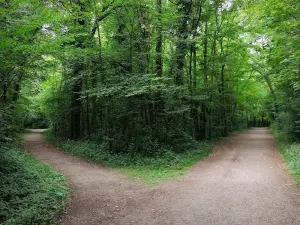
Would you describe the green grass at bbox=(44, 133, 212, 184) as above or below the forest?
below

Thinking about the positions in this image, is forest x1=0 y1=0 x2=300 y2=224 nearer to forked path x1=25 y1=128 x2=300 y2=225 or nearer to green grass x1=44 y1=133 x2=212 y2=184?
green grass x1=44 y1=133 x2=212 y2=184

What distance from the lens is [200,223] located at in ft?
17.5

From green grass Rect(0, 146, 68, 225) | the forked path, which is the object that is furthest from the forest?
the forked path

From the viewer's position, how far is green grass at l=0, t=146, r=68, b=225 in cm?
511

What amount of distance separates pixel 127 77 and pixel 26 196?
7.83 m

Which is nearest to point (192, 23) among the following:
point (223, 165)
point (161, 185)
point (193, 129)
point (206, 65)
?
point (206, 65)

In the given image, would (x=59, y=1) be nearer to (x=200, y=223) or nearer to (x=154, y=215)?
(x=154, y=215)

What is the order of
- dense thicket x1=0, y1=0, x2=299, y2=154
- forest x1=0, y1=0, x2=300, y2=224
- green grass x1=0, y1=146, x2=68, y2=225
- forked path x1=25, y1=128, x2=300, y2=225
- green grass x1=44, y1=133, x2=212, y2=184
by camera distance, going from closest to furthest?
1. green grass x1=0, y1=146, x2=68, y2=225
2. forked path x1=25, y1=128, x2=300, y2=225
3. forest x1=0, y1=0, x2=300, y2=224
4. green grass x1=44, y1=133, x2=212, y2=184
5. dense thicket x1=0, y1=0, x2=299, y2=154

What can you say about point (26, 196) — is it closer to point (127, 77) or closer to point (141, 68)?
point (127, 77)

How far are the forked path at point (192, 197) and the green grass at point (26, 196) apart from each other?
1.30ft

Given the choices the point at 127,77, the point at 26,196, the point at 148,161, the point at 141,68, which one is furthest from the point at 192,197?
the point at 141,68

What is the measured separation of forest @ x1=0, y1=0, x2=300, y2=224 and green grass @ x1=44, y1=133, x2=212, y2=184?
0.08m

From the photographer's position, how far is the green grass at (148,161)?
9695mm

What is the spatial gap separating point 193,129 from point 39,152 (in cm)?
1009
